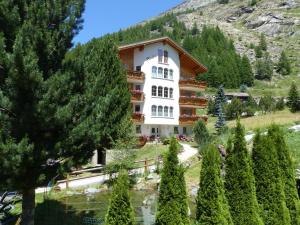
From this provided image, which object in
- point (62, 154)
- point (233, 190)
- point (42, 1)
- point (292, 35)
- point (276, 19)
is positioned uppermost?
point (276, 19)

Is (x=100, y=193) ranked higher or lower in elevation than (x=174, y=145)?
lower

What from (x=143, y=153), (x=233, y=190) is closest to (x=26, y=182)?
(x=233, y=190)

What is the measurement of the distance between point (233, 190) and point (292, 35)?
163994mm

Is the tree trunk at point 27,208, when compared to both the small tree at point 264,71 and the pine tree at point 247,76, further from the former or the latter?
the small tree at point 264,71

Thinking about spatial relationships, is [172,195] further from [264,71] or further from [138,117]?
[264,71]

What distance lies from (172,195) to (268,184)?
4.54 meters

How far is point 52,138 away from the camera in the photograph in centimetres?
1410

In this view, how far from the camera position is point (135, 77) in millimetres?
47312

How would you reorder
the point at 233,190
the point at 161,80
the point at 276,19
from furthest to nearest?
the point at 276,19 → the point at 161,80 → the point at 233,190

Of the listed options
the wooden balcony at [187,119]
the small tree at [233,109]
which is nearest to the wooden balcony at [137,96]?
the wooden balcony at [187,119]

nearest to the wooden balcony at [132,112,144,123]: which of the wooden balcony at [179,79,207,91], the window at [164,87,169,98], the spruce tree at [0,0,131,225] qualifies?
the window at [164,87,169,98]

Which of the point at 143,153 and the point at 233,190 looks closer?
the point at 233,190

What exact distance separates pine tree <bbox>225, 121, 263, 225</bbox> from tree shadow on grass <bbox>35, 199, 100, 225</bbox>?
7928 mm

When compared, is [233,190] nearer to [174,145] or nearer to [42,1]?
[174,145]
